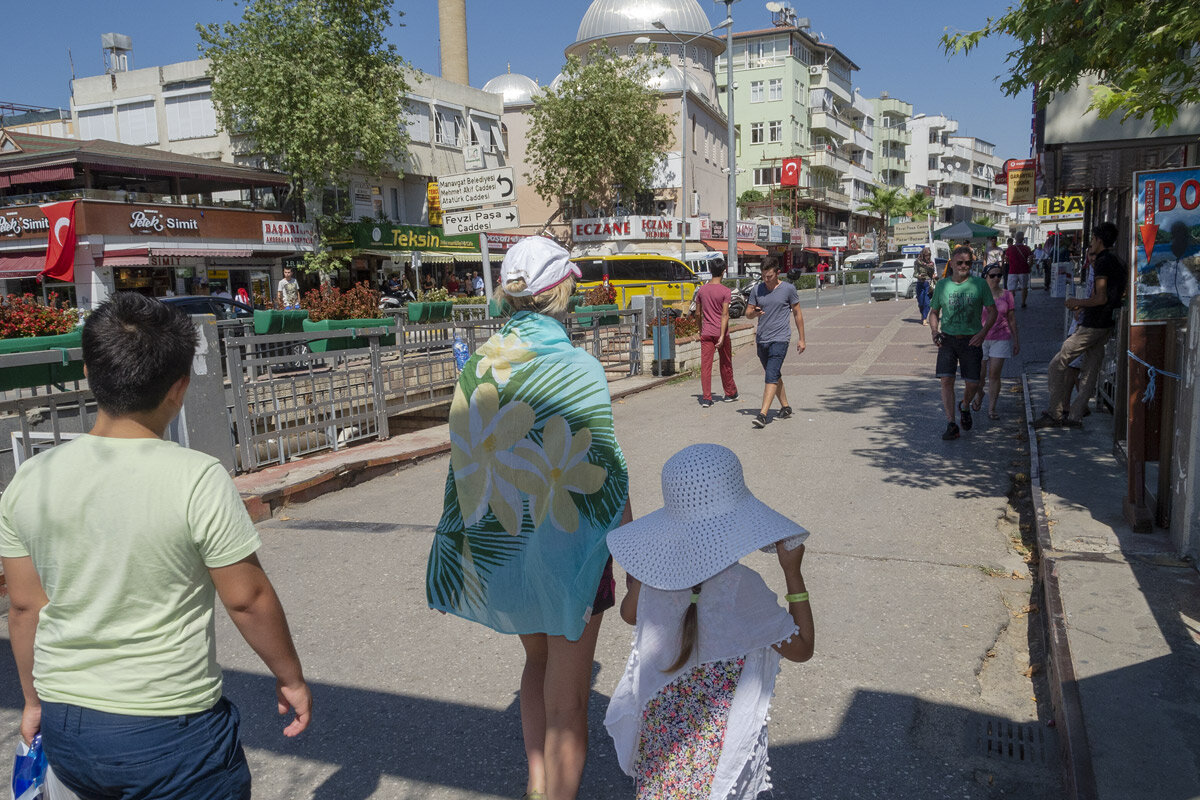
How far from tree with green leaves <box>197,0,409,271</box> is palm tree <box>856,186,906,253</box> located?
55.4 metres

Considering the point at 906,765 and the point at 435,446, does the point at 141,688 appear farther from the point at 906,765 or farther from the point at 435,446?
the point at 435,446

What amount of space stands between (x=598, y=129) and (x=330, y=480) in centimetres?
3562

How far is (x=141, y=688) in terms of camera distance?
187 centimetres

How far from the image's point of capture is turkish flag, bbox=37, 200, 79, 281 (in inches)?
1035

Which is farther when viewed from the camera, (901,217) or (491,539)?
(901,217)

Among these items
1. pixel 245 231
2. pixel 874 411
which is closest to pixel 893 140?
pixel 245 231

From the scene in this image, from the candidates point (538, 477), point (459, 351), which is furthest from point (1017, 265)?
point (538, 477)

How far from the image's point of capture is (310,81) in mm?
30016

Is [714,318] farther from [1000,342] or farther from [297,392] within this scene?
[297,392]

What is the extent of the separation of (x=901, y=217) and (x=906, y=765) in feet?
270

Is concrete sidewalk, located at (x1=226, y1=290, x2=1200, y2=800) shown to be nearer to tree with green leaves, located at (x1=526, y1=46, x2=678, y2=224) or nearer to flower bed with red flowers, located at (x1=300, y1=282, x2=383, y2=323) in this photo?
flower bed with red flowers, located at (x1=300, y1=282, x2=383, y2=323)

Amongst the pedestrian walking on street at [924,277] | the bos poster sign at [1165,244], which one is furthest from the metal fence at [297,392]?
the pedestrian walking on street at [924,277]

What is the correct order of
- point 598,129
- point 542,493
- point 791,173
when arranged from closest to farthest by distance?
point 542,493 < point 598,129 < point 791,173

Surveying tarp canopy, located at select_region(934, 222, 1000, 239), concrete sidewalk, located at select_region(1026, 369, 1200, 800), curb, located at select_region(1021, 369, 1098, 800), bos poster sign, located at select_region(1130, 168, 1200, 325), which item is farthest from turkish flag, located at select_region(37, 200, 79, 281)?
bos poster sign, located at select_region(1130, 168, 1200, 325)
